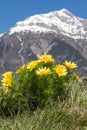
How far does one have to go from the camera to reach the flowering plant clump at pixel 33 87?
Answer: 7141 mm

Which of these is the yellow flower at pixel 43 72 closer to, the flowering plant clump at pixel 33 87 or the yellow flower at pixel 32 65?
the flowering plant clump at pixel 33 87

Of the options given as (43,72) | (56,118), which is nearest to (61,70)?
(43,72)

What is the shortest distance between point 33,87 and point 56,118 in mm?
1243

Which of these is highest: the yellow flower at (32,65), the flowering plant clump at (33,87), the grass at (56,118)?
the yellow flower at (32,65)

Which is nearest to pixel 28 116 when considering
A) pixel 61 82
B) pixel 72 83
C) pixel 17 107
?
pixel 17 107

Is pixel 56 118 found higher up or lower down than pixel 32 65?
lower down

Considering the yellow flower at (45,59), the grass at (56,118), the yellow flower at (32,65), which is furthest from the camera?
the yellow flower at (45,59)

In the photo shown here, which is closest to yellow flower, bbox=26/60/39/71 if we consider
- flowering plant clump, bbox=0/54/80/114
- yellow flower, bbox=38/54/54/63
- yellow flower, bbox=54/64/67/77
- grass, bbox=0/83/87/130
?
flowering plant clump, bbox=0/54/80/114

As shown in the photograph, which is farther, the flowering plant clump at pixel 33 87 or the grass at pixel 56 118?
the flowering plant clump at pixel 33 87

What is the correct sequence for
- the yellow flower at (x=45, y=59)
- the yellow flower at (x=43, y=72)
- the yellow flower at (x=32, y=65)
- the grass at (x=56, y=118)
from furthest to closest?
the yellow flower at (x=45, y=59) → the yellow flower at (x=32, y=65) → the yellow flower at (x=43, y=72) → the grass at (x=56, y=118)

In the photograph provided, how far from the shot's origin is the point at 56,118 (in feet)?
20.5

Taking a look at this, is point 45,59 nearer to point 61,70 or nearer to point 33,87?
point 61,70

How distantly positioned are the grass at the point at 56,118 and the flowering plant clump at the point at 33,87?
0.25m

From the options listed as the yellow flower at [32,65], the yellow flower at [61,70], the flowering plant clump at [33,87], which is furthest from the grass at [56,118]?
the yellow flower at [32,65]
